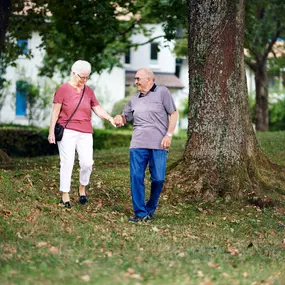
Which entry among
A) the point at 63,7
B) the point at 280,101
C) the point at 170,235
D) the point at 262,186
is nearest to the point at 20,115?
the point at 280,101

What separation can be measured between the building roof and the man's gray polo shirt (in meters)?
43.2

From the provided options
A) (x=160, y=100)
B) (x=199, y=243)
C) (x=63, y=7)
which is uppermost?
(x=63, y=7)

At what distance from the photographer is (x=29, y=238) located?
9.93 m

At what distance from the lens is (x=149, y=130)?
1176 cm

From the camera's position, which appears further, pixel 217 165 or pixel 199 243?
pixel 217 165

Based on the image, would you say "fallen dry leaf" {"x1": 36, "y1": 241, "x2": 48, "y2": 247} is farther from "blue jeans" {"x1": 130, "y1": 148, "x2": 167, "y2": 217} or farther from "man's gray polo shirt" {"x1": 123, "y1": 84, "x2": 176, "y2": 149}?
"man's gray polo shirt" {"x1": 123, "y1": 84, "x2": 176, "y2": 149}

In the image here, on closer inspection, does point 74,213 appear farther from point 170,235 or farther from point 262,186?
point 262,186

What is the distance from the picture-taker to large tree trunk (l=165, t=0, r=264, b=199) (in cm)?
1459

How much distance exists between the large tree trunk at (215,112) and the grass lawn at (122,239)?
19.4 inches

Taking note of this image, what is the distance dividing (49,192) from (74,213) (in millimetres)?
1679

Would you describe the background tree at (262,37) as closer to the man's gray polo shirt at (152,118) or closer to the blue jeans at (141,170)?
the man's gray polo shirt at (152,118)

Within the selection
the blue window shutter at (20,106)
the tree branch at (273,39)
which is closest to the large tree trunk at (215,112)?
the tree branch at (273,39)

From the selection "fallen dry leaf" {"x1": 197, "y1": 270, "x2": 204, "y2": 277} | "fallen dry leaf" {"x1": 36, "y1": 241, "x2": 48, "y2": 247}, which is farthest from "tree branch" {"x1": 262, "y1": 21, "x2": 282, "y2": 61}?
"fallen dry leaf" {"x1": 197, "y1": 270, "x2": 204, "y2": 277}

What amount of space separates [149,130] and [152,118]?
6.7 inches
